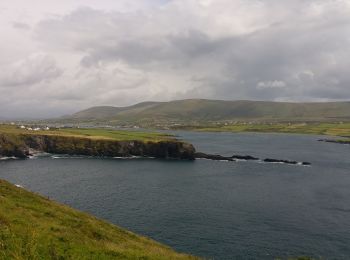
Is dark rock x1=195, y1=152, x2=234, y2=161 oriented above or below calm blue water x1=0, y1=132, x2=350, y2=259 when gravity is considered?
above

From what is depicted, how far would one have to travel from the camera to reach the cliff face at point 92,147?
550ft

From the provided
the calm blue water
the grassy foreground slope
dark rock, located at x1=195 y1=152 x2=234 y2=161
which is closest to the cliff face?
dark rock, located at x1=195 y1=152 x2=234 y2=161

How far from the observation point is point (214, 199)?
91.4 meters

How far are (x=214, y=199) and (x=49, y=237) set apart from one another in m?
67.1

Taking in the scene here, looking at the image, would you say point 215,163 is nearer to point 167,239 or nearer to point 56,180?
point 56,180

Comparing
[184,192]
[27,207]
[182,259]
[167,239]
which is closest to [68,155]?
[184,192]

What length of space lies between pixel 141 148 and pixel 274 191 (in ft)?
276

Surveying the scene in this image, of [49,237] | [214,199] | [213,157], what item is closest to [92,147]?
[213,157]

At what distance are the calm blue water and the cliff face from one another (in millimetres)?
12706

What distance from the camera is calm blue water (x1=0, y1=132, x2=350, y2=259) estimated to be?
61625mm

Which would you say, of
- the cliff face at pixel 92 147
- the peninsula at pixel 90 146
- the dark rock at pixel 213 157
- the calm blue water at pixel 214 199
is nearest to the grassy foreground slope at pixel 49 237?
the calm blue water at pixel 214 199

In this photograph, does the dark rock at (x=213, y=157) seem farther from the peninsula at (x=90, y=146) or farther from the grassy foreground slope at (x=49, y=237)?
the grassy foreground slope at (x=49, y=237)

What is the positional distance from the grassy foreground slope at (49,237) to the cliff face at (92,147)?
119618 mm

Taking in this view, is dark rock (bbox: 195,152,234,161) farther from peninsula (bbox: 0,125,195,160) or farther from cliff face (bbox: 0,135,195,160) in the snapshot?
cliff face (bbox: 0,135,195,160)
